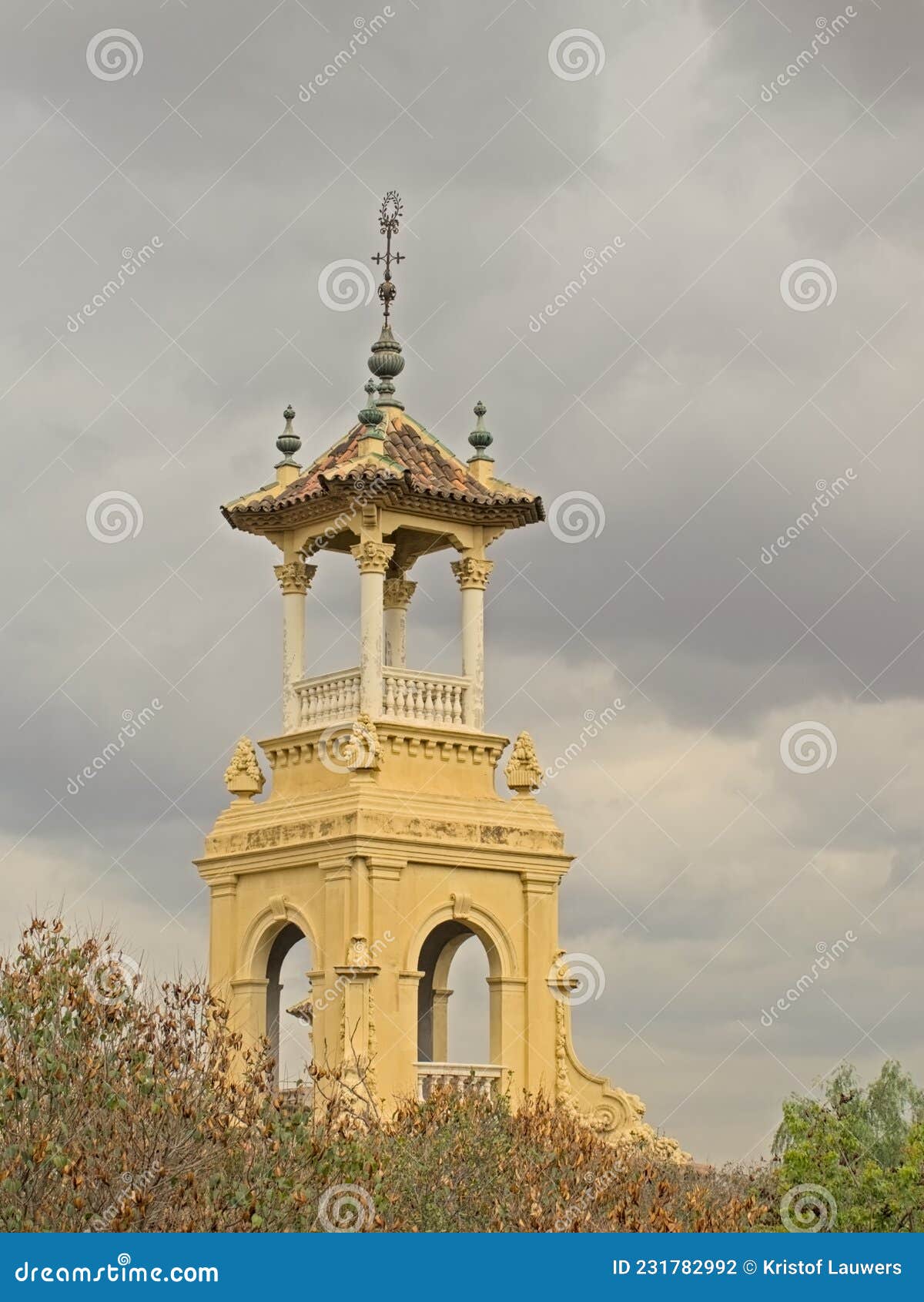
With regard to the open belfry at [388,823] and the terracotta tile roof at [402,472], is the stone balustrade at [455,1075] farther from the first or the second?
the terracotta tile roof at [402,472]

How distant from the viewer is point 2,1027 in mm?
22562

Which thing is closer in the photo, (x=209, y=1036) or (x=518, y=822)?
(x=209, y=1036)

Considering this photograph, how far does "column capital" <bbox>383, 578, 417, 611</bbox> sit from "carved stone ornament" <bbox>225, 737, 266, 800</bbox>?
9.48ft

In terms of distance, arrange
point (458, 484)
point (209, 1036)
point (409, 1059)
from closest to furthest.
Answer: point (209, 1036) < point (409, 1059) < point (458, 484)

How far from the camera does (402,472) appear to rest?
108ft

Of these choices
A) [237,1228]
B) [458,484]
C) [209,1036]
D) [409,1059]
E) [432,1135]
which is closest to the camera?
[237,1228]

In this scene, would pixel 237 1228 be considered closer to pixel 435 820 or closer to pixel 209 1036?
pixel 209 1036

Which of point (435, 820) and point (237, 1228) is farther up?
point (435, 820)

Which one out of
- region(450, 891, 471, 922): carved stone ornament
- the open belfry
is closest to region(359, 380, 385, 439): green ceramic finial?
the open belfry

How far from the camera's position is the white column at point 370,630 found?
108 feet

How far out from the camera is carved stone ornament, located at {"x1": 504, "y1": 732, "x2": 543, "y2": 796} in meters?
33.8

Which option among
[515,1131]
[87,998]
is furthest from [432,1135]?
[87,998]

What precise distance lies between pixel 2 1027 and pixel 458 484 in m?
13.4

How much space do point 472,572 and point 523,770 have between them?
9.16 feet
